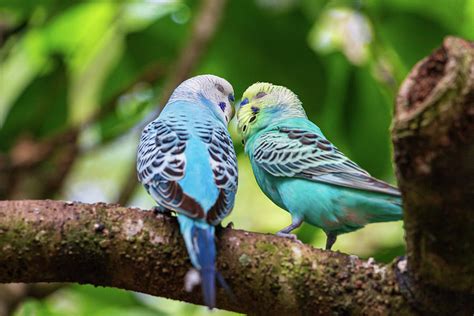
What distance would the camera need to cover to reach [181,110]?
3133 mm

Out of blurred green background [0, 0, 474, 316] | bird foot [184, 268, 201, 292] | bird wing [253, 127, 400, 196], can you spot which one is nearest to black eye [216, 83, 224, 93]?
bird wing [253, 127, 400, 196]

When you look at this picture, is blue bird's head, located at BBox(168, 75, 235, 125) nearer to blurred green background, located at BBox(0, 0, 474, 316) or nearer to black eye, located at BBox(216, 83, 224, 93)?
black eye, located at BBox(216, 83, 224, 93)

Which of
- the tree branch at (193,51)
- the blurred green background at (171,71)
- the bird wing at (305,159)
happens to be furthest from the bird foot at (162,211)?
the tree branch at (193,51)

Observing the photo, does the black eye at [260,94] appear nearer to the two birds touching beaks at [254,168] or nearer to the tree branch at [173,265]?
the two birds touching beaks at [254,168]

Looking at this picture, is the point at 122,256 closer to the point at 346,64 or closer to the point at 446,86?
the point at 446,86

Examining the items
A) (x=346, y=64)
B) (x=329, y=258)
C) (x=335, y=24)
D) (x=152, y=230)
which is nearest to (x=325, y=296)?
(x=329, y=258)

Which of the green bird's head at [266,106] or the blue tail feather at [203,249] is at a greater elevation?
the green bird's head at [266,106]

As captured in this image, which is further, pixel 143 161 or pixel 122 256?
pixel 143 161

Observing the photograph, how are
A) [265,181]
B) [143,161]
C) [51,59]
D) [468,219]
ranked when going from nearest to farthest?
[468,219] < [143,161] < [265,181] < [51,59]

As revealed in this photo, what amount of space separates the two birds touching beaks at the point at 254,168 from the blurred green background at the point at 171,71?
139 centimetres

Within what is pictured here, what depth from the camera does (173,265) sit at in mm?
2508

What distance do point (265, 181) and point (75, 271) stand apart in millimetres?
842

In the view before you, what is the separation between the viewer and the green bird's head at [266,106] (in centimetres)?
313

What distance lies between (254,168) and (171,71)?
2405 millimetres
